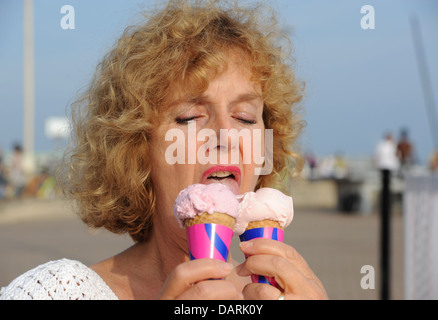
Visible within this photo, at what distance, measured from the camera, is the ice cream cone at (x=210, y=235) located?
6.07ft

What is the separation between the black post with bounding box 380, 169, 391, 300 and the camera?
21.0 ft

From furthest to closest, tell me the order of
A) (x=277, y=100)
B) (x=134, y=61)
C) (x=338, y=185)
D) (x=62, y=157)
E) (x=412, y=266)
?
(x=338, y=185) < (x=412, y=266) < (x=62, y=157) < (x=277, y=100) < (x=134, y=61)

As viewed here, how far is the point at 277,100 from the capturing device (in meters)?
2.83

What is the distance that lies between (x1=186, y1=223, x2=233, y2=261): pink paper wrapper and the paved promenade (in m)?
4.72

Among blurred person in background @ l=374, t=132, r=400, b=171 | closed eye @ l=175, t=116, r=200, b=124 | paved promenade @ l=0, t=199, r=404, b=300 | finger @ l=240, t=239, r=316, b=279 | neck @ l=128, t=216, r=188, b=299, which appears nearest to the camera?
finger @ l=240, t=239, r=316, b=279

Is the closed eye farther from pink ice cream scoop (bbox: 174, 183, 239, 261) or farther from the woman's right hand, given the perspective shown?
the woman's right hand

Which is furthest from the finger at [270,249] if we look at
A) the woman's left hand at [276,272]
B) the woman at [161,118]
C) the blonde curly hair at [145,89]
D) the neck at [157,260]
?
the blonde curly hair at [145,89]

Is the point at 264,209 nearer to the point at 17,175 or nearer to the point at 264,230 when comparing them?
the point at 264,230

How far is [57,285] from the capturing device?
2258mm

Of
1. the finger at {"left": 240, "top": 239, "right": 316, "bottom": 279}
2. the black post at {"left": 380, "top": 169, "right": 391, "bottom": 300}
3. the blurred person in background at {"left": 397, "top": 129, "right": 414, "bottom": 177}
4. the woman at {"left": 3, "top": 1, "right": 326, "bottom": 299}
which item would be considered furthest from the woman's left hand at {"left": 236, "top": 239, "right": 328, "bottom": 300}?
the blurred person in background at {"left": 397, "top": 129, "right": 414, "bottom": 177}

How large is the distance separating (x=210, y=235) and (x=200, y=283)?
0.70ft
